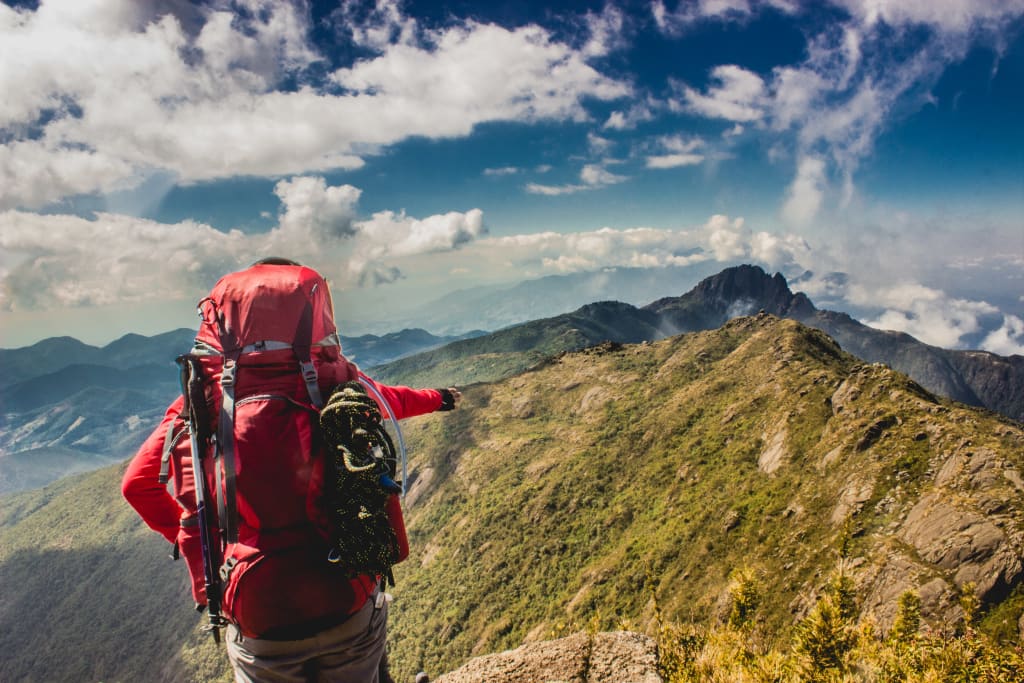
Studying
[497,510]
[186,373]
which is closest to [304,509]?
[186,373]

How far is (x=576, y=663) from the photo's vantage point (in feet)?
28.7

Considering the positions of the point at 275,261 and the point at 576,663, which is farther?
the point at 576,663

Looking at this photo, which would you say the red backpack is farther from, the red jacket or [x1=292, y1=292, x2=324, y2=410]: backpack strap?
the red jacket

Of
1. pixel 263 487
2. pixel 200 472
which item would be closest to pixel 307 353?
pixel 263 487

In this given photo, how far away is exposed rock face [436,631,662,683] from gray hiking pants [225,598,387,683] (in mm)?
5992

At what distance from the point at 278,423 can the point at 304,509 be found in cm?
71

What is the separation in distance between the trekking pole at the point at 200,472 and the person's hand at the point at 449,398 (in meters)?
2.55

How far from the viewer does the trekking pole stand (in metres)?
3.63

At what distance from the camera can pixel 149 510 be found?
4016mm

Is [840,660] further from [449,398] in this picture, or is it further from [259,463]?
[259,463]

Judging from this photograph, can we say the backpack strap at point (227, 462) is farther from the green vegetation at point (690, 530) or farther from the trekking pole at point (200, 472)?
the green vegetation at point (690, 530)

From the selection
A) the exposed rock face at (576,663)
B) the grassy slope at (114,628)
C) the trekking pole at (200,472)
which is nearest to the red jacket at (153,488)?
the trekking pole at (200,472)

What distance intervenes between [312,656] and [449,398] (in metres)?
2.96

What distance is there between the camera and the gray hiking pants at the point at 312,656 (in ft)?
11.8
